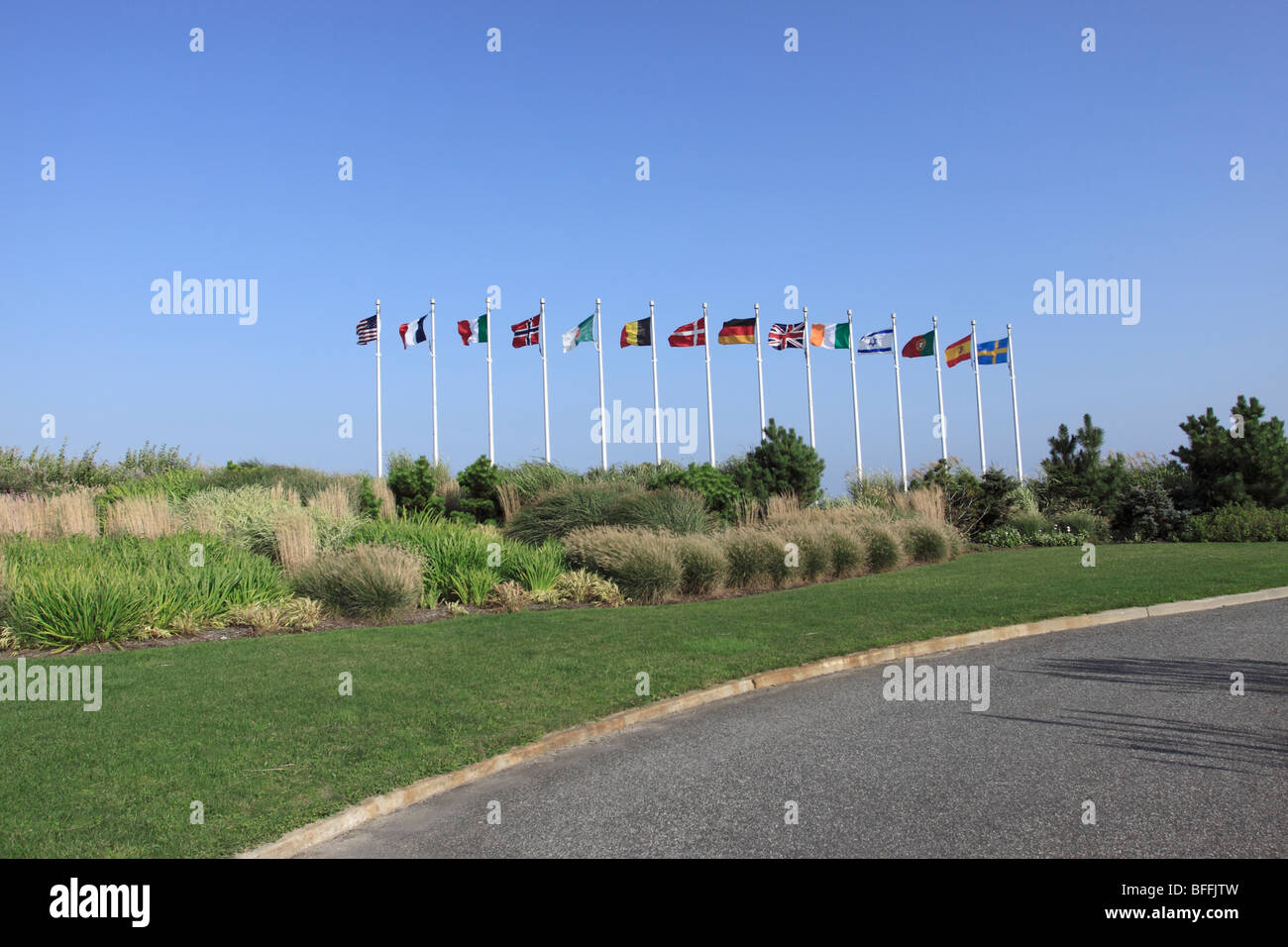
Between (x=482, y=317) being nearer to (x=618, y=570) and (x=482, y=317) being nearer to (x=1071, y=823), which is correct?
(x=618, y=570)

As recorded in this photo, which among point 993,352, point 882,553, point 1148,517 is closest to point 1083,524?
point 1148,517

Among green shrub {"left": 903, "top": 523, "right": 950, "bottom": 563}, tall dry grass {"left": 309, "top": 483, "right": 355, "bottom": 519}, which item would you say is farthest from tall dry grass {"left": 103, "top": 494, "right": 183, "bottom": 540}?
green shrub {"left": 903, "top": 523, "right": 950, "bottom": 563}

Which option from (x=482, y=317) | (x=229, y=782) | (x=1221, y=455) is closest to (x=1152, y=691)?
(x=229, y=782)

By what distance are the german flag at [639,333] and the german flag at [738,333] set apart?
299 cm

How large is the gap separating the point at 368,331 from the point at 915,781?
32.6 metres

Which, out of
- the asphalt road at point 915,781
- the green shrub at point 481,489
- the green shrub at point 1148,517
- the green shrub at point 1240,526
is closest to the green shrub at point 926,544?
the green shrub at point 1148,517

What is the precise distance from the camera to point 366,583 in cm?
1397

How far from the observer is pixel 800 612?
1339 centimetres

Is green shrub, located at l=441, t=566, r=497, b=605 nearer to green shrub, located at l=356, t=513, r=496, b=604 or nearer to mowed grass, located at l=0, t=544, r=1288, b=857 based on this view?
green shrub, located at l=356, t=513, r=496, b=604

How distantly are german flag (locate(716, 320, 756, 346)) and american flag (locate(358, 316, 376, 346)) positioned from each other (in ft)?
44.4

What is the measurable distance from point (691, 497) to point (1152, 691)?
12.9 meters

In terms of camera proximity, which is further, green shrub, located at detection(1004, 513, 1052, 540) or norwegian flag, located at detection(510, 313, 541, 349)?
norwegian flag, located at detection(510, 313, 541, 349)

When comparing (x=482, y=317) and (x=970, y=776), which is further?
(x=482, y=317)

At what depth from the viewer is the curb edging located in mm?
5719
